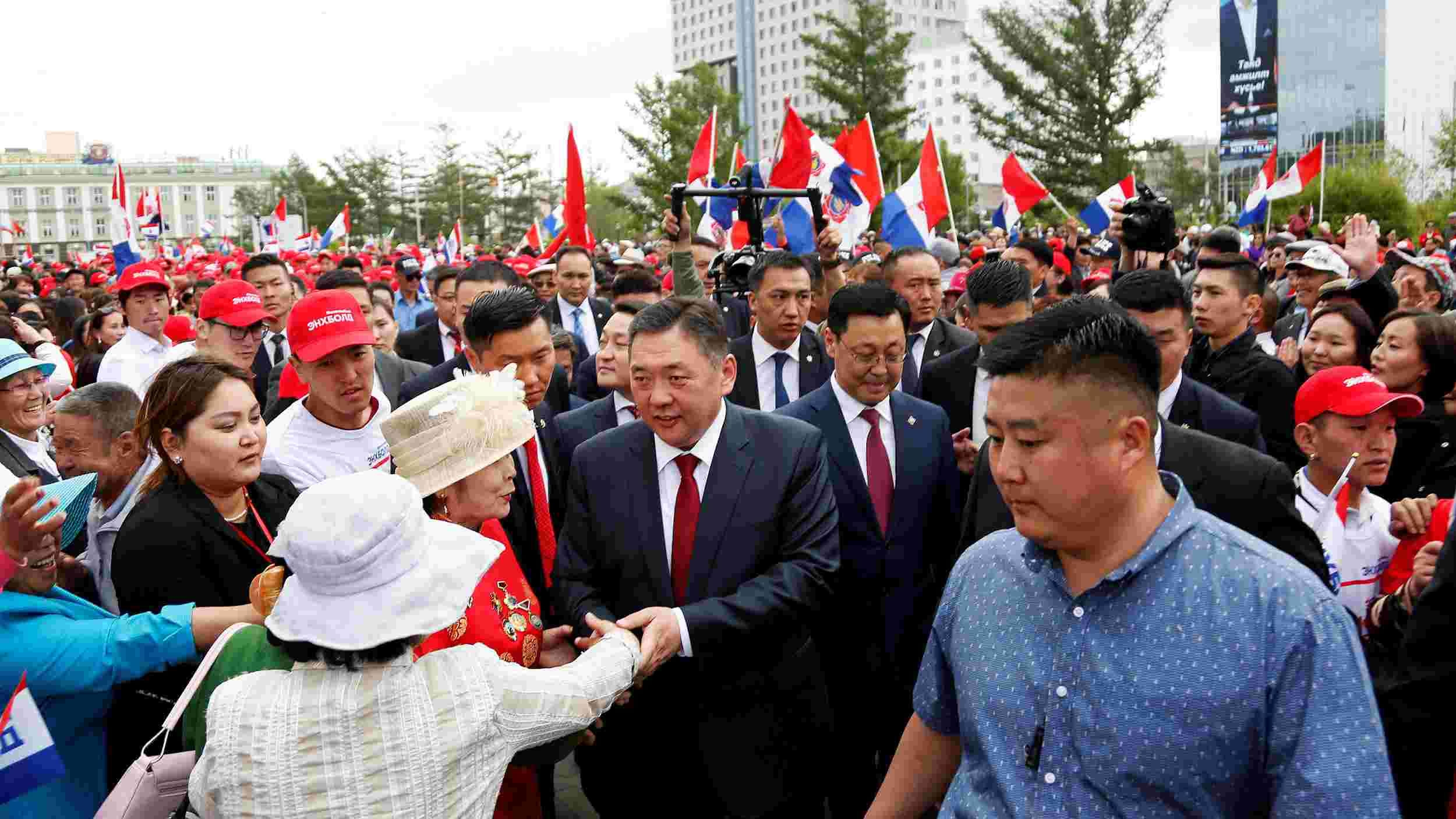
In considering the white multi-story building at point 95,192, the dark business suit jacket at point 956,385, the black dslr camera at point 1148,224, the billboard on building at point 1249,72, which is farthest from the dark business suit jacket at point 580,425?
the white multi-story building at point 95,192

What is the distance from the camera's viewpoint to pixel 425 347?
28.0 feet

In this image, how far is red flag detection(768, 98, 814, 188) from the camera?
394 inches

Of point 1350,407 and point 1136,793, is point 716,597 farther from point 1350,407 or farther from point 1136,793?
point 1350,407

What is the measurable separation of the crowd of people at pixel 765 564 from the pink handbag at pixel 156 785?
0.04m

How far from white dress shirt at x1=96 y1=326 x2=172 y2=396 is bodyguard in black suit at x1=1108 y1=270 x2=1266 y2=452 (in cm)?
599

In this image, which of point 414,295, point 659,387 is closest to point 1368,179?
point 414,295

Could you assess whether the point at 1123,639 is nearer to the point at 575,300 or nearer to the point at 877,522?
the point at 877,522

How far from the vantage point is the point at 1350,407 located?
3965mm

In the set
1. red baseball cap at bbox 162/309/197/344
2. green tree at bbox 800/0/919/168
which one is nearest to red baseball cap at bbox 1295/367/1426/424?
red baseball cap at bbox 162/309/197/344

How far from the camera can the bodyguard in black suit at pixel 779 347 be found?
5.92m

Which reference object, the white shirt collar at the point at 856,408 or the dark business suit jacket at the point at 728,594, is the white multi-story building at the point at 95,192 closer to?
the white shirt collar at the point at 856,408

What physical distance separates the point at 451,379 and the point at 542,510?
1.16 meters

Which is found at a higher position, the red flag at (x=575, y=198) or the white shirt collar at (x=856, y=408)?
the red flag at (x=575, y=198)

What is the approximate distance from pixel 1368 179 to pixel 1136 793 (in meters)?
42.9
